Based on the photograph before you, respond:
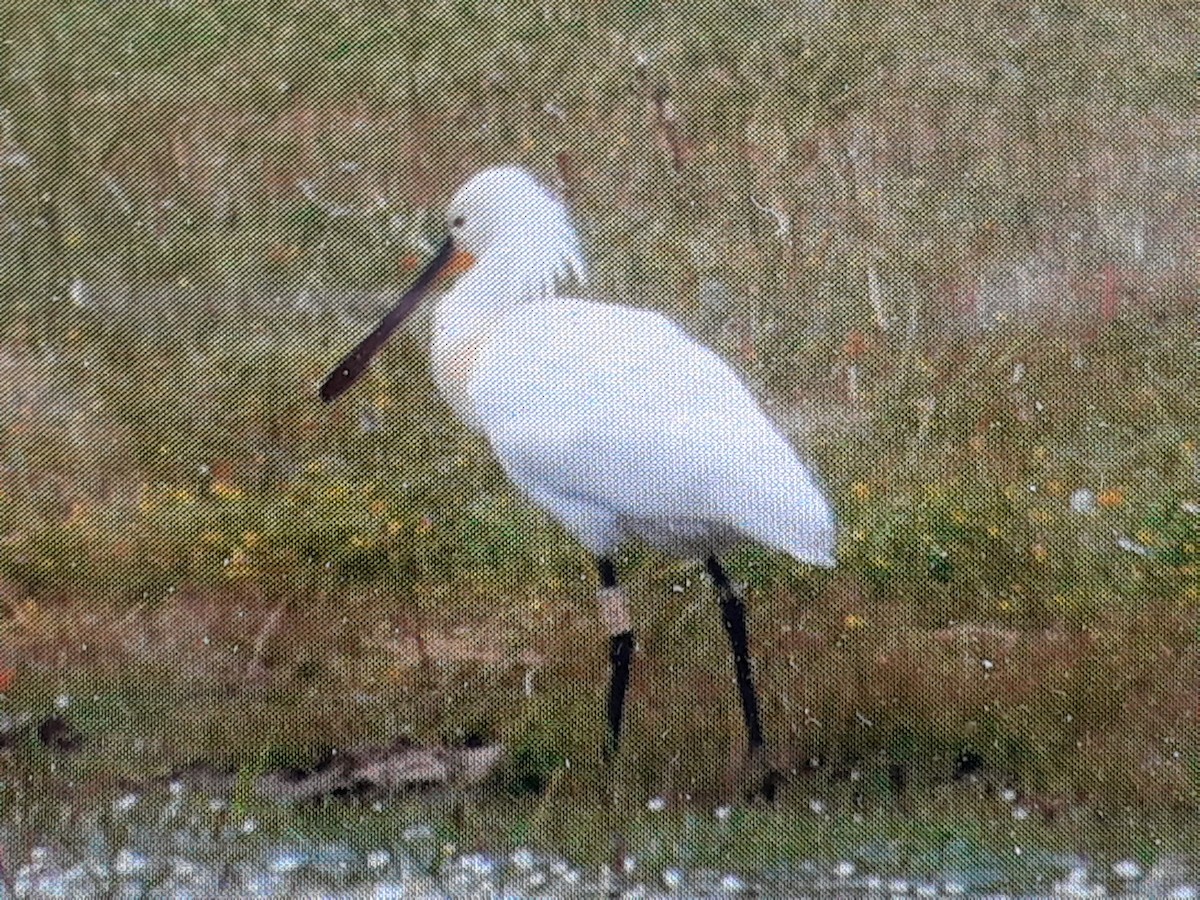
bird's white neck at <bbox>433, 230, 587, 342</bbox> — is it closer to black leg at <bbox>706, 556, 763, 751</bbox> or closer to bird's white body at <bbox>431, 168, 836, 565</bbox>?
bird's white body at <bbox>431, 168, 836, 565</bbox>

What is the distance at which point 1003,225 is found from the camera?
3375 millimetres

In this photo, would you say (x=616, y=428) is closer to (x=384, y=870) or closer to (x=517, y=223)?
(x=517, y=223)

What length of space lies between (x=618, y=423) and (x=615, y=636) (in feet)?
1.50

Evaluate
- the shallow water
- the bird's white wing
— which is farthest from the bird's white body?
the shallow water

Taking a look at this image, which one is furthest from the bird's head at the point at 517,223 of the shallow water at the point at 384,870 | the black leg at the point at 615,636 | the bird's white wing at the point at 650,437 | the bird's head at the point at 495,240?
the shallow water at the point at 384,870

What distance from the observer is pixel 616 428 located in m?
3.41

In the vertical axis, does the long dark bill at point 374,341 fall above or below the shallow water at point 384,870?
above

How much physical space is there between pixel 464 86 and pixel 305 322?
612mm

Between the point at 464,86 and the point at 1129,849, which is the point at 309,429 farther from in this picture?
the point at 1129,849

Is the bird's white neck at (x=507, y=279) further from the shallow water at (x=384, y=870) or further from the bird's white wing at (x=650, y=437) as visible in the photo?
the shallow water at (x=384, y=870)

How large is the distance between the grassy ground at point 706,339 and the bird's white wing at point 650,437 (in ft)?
0.23

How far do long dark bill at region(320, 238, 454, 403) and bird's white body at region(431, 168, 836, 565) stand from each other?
64 mm

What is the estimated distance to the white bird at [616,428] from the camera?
3398mm

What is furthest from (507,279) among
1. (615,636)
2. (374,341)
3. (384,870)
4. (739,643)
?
(384,870)
